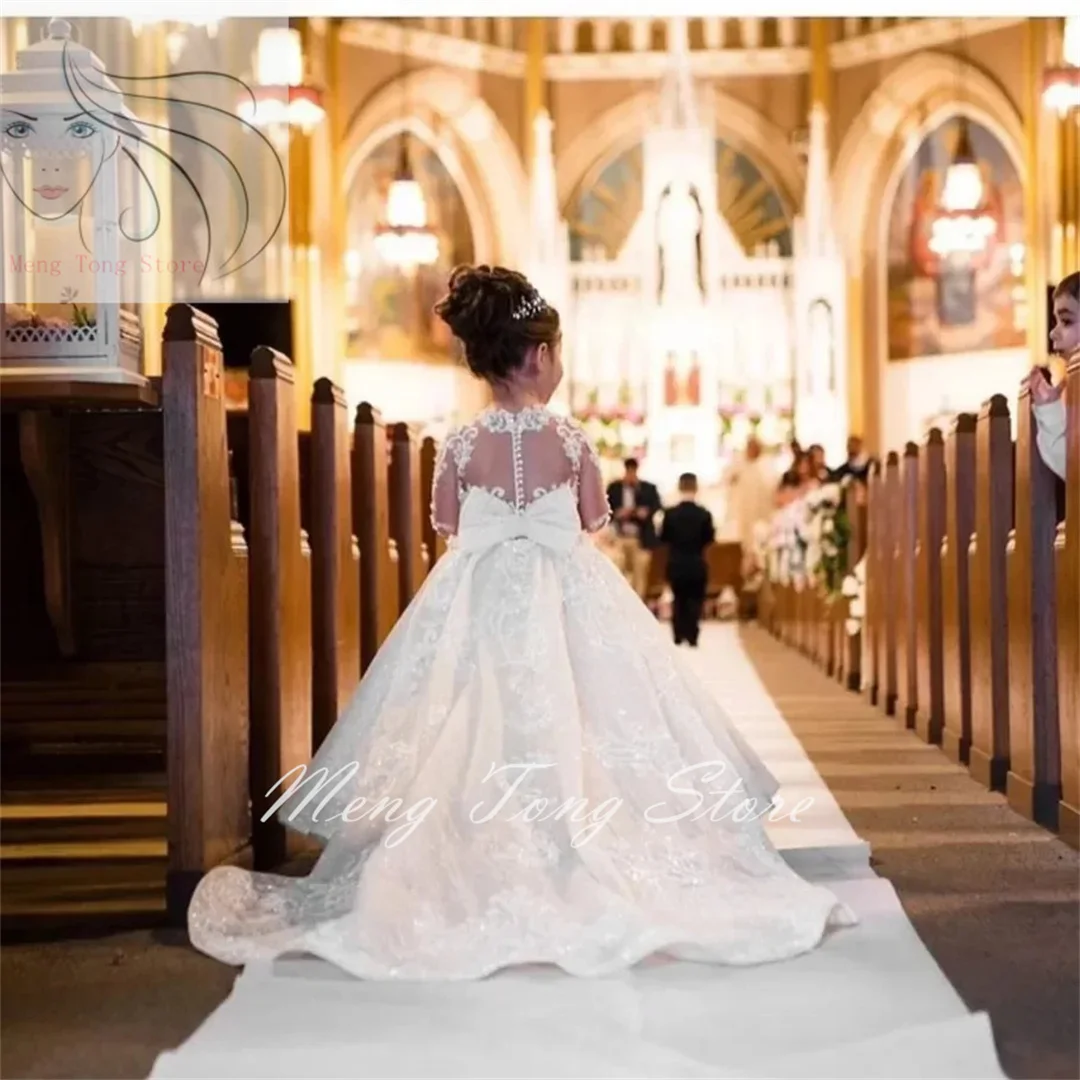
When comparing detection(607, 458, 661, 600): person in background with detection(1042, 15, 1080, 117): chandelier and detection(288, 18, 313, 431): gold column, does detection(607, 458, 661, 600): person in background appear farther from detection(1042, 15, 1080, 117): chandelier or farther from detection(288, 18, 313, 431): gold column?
detection(1042, 15, 1080, 117): chandelier

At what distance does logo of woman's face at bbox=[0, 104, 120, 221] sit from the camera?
3617mm

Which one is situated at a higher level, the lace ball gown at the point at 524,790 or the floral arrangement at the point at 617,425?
the floral arrangement at the point at 617,425

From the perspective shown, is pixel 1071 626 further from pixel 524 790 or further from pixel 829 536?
pixel 829 536

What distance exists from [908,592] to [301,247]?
31.9ft

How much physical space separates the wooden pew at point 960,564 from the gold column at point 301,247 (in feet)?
Result: 32.6

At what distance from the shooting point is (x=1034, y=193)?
52.7 ft

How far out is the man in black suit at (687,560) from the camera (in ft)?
36.3

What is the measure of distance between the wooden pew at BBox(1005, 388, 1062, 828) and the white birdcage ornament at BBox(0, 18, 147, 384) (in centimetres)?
232

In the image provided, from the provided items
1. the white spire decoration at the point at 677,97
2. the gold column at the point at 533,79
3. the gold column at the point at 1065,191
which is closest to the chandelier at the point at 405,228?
the gold column at the point at 533,79

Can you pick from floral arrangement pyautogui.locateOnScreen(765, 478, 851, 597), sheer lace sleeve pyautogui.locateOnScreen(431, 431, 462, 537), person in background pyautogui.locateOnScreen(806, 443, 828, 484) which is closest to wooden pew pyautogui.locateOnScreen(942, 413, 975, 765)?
sheer lace sleeve pyautogui.locateOnScreen(431, 431, 462, 537)

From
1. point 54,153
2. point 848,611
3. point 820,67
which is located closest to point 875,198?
point 820,67

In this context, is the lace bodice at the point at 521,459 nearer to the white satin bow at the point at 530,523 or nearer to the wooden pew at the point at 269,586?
the white satin bow at the point at 530,523

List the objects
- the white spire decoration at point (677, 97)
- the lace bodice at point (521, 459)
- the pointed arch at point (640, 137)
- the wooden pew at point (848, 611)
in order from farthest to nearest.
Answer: the pointed arch at point (640, 137), the white spire decoration at point (677, 97), the wooden pew at point (848, 611), the lace bodice at point (521, 459)

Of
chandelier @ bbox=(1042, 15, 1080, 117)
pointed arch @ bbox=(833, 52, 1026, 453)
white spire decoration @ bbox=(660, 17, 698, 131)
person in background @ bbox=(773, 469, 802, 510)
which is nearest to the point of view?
person in background @ bbox=(773, 469, 802, 510)
